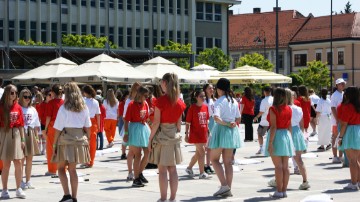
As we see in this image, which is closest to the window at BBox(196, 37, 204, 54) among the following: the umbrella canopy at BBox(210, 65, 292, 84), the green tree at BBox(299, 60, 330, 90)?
the green tree at BBox(299, 60, 330, 90)

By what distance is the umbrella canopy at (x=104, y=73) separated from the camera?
98.4 feet

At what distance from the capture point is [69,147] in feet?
40.5

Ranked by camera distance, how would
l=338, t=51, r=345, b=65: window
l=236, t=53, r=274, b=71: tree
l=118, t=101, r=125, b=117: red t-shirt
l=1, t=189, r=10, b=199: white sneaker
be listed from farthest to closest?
l=338, t=51, r=345, b=65: window
l=236, t=53, r=274, b=71: tree
l=118, t=101, r=125, b=117: red t-shirt
l=1, t=189, r=10, b=199: white sneaker

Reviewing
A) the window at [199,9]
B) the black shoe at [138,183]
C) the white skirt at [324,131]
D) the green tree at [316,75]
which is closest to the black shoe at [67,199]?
the black shoe at [138,183]

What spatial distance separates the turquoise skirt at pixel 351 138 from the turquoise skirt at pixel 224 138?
6.61 ft

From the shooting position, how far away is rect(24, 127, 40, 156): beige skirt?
14.2 meters

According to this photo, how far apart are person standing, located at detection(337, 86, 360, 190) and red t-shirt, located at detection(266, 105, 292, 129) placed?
1.52 m

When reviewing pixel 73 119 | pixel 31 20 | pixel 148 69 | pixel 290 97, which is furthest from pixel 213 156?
pixel 31 20

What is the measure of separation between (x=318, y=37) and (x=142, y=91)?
85104 millimetres

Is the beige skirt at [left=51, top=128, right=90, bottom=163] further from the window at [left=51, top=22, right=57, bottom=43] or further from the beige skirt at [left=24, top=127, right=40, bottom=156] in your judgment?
the window at [left=51, top=22, right=57, bottom=43]

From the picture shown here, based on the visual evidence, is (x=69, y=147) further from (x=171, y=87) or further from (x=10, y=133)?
(x=171, y=87)

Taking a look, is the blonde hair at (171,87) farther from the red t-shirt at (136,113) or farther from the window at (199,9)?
the window at (199,9)

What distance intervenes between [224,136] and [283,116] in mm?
983

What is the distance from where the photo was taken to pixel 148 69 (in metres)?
33.9
